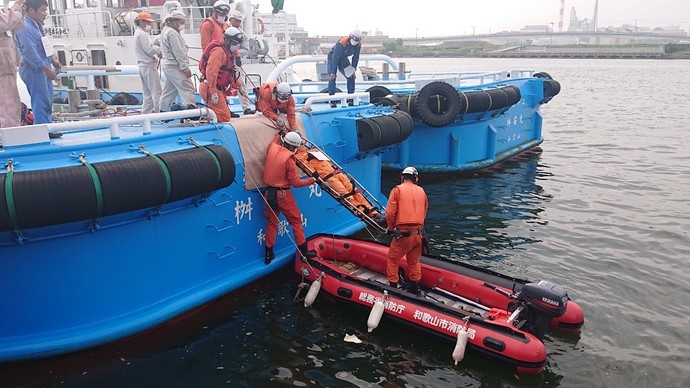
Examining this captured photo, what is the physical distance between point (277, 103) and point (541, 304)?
13.5 ft

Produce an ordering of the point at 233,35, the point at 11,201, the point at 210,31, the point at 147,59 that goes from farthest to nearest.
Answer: the point at 147,59 → the point at 210,31 → the point at 233,35 → the point at 11,201

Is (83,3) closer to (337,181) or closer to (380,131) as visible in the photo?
(380,131)

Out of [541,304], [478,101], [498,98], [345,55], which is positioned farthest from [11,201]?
[498,98]

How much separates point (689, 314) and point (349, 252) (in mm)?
4402

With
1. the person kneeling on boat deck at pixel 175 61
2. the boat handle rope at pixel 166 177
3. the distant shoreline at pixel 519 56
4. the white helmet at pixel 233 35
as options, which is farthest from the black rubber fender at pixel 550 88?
the distant shoreline at pixel 519 56

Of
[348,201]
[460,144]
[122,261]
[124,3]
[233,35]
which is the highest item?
[124,3]

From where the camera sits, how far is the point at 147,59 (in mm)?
7980

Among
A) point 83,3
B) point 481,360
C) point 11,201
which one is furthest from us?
point 83,3

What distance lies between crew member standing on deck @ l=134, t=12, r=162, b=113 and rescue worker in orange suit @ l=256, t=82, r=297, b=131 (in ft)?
5.76

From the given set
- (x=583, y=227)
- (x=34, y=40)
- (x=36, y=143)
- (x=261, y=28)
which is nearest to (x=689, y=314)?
(x=583, y=227)

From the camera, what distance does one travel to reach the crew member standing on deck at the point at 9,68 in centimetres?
561

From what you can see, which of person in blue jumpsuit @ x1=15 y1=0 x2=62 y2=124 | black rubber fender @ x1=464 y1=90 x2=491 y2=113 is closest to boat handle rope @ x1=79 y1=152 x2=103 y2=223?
person in blue jumpsuit @ x1=15 y1=0 x2=62 y2=124

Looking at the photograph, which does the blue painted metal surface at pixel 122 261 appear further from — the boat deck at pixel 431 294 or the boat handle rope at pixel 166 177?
the boat deck at pixel 431 294

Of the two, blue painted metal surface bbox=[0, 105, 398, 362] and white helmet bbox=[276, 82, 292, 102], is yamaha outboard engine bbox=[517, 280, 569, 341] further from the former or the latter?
white helmet bbox=[276, 82, 292, 102]
